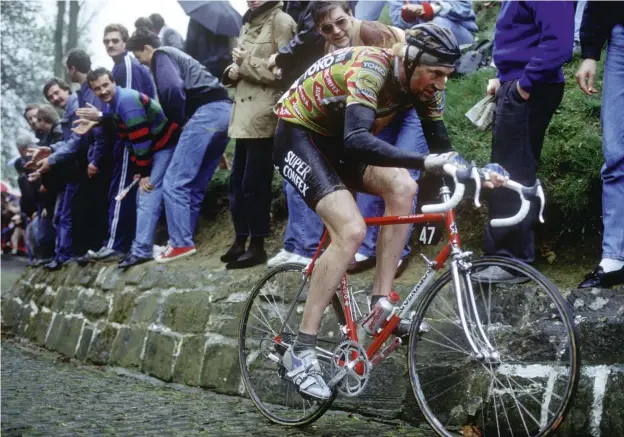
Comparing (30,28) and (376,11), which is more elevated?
(30,28)

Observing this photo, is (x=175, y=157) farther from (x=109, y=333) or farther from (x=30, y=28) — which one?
(x=30, y=28)

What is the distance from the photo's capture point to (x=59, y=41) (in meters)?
20.2

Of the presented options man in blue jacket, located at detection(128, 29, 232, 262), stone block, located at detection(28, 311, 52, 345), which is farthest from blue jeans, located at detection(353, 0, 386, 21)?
stone block, located at detection(28, 311, 52, 345)

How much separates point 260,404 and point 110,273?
4.33 m

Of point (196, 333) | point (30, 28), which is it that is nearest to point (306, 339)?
point (196, 333)

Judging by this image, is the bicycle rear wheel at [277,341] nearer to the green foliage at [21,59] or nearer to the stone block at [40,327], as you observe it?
the stone block at [40,327]

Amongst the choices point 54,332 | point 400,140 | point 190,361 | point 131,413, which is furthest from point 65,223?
point 400,140

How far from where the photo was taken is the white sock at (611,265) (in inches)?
169

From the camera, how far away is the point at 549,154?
5734 millimetres

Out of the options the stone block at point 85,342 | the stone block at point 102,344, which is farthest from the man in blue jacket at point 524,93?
the stone block at point 85,342

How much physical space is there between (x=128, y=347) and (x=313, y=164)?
4.14 metres

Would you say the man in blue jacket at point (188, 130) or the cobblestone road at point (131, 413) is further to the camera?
the man in blue jacket at point (188, 130)

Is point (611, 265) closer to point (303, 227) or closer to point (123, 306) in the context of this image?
point (303, 227)

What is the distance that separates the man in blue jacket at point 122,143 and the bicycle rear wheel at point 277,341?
373 centimetres
